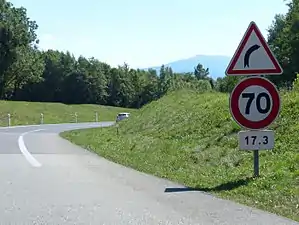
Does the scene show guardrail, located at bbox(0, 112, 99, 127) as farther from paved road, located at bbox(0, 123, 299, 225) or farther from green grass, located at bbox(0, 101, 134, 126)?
paved road, located at bbox(0, 123, 299, 225)

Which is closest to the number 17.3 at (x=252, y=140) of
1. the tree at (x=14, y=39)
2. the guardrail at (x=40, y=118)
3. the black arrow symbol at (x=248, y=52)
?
the black arrow symbol at (x=248, y=52)

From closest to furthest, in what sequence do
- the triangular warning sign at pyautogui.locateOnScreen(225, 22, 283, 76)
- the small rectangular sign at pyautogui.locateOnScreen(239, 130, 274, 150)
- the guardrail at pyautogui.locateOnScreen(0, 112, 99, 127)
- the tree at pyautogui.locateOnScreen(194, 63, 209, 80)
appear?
1. the triangular warning sign at pyautogui.locateOnScreen(225, 22, 283, 76)
2. the small rectangular sign at pyautogui.locateOnScreen(239, 130, 274, 150)
3. the guardrail at pyautogui.locateOnScreen(0, 112, 99, 127)
4. the tree at pyautogui.locateOnScreen(194, 63, 209, 80)

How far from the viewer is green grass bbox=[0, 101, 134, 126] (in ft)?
210

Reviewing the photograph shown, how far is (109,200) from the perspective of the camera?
33.3 feet

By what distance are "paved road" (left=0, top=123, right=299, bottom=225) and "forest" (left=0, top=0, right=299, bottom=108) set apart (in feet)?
178

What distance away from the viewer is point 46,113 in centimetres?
7344

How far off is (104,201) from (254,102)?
330cm

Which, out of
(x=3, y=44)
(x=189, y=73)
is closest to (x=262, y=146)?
(x=3, y=44)

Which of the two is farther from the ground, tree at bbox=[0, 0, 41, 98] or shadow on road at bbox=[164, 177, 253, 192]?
tree at bbox=[0, 0, 41, 98]

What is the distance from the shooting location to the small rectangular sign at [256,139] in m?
11.4

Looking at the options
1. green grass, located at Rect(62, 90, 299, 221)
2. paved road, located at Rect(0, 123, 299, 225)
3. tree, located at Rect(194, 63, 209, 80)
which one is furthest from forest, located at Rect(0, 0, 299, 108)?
paved road, located at Rect(0, 123, 299, 225)

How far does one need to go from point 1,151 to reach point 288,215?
1501cm

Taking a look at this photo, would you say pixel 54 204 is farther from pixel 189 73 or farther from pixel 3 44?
pixel 189 73

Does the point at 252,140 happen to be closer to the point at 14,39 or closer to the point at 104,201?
the point at 104,201
